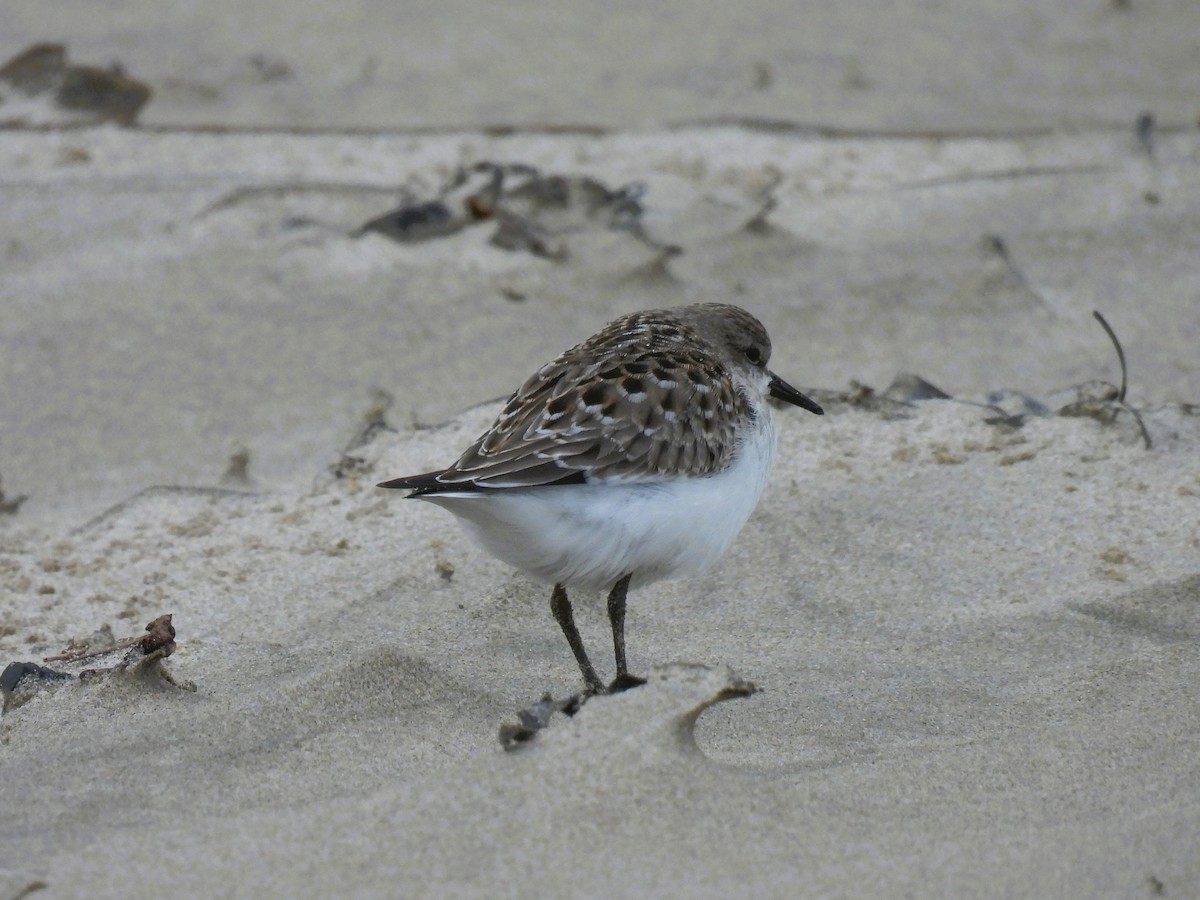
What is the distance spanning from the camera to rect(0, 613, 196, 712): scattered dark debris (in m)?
3.27

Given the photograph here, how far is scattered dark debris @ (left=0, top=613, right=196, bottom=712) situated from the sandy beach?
0.05 ft

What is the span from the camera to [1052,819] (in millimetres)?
2740

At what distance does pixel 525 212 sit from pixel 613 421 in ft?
9.23

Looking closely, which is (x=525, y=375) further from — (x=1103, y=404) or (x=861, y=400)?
(x=1103, y=404)

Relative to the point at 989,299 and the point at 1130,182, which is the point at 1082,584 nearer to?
the point at 989,299

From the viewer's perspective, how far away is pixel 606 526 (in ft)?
10.7

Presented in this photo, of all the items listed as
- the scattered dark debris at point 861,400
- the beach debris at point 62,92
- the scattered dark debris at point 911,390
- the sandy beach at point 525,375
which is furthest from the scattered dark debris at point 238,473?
the beach debris at point 62,92

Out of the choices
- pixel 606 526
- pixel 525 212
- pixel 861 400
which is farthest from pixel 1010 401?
pixel 525 212

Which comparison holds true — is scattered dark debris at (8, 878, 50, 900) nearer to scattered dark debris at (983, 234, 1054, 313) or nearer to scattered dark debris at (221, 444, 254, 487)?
scattered dark debris at (221, 444, 254, 487)

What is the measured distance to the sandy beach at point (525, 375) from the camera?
8.79ft

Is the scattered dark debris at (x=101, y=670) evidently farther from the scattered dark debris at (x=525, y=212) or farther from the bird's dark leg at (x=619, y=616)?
the scattered dark debris at (x=525, y=212)

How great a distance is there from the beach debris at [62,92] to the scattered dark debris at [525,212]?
69.1 inches

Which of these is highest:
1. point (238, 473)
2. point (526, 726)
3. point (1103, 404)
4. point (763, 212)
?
point (763, 212)

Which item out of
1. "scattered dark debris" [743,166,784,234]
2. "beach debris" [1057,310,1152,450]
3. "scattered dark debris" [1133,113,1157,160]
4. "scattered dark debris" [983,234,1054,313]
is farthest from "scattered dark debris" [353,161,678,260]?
"scattered dark debris" [1133,113,1157,160]
